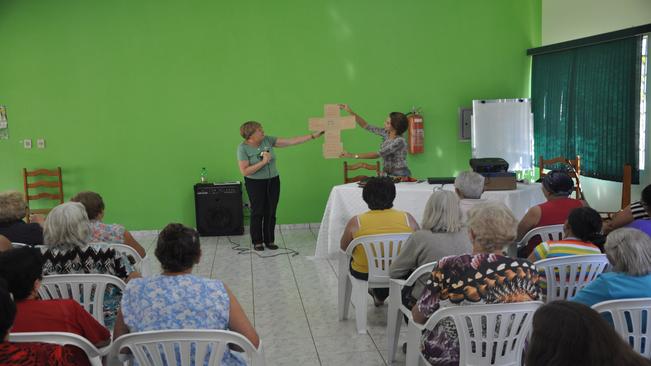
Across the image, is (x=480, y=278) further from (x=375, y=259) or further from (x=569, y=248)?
(x=375, y=259)

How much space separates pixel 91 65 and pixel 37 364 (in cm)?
593

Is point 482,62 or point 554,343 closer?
point 554,343

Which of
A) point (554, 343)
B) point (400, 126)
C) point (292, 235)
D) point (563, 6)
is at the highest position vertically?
point (563, 6)

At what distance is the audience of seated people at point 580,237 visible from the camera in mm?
2967

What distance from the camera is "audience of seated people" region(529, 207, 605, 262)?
297 cm

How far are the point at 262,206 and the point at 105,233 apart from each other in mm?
2854

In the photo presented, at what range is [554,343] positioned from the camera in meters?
1.28

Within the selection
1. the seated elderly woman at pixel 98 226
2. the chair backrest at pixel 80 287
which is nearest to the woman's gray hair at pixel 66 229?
the chair backrest at pixel 80 287

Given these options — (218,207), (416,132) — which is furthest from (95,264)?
(416,132)

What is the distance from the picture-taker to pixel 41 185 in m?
6.90

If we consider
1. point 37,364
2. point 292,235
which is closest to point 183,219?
point 292,235

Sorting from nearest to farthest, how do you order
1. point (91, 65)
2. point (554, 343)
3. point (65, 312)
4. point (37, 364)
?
point (554, 343) → point (37, 364) → point (65, 312) → point (91, 65)

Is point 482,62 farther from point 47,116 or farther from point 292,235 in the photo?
point 47,116

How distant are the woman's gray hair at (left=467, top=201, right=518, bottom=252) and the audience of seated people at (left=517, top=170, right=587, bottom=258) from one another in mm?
1386
